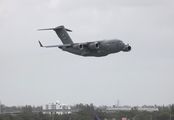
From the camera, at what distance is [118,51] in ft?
190

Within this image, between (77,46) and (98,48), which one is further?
(77,46)

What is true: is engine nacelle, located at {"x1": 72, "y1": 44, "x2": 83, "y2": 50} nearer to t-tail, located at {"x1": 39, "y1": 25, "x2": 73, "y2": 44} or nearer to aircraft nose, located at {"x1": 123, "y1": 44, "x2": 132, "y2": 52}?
aircraft nose, located at {"x1": 123, "y1": 44, "x2": 132, "y2": 52}

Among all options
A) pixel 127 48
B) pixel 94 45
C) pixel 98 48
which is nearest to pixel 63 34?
pixel 94 45

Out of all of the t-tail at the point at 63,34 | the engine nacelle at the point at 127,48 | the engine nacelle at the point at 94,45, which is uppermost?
the t-tail at the point at 63,34

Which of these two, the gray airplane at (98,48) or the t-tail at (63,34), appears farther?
the t-tail at (63,34)

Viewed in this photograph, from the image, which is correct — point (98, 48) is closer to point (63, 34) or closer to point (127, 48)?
point (127, 48)

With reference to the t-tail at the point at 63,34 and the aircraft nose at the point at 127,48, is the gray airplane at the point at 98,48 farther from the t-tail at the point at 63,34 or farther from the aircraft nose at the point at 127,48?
the t-tail at the point at 63,34

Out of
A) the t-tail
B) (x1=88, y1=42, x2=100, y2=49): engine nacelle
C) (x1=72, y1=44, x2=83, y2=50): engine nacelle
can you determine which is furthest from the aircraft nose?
the t-tail

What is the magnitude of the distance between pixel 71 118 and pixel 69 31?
100 feet

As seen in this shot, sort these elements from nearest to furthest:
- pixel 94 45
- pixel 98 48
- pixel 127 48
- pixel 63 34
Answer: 1. pixel 127 48
2. pixel 98 48
3. pixel 94 45
4. pixel 63 34

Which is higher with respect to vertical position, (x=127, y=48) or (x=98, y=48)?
(x=98, y=48)

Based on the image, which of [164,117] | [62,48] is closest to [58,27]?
[62,48]

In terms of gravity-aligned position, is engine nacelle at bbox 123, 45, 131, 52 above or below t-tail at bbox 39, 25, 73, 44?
below

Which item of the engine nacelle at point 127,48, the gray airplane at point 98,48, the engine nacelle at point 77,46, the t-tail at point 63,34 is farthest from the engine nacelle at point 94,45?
the t-tail at point 63,34
